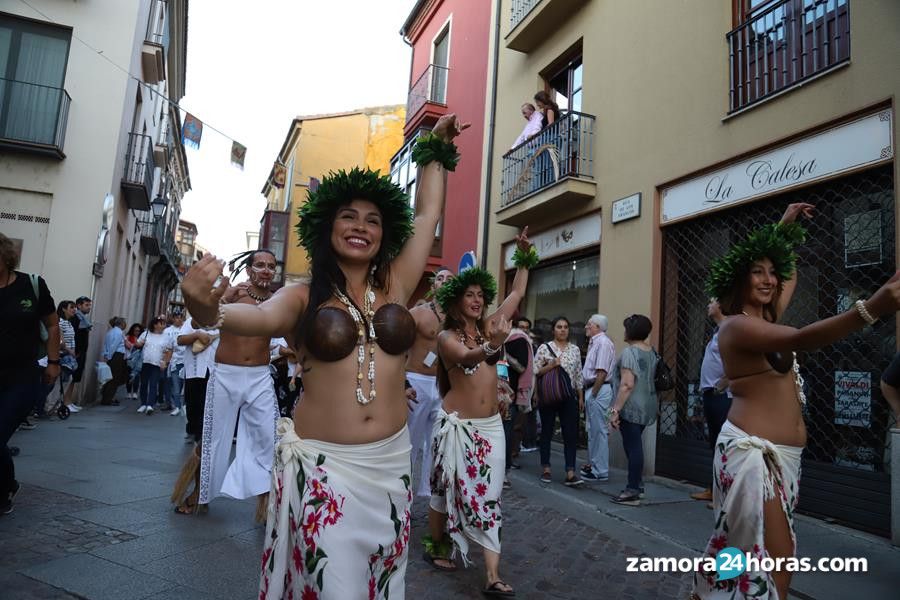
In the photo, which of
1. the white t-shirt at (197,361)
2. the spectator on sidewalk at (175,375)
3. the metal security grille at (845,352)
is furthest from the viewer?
the spectator on sidewalk at (175,375)

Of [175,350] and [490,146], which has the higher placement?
[490,146]

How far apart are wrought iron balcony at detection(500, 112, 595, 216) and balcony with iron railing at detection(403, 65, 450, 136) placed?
16.4 ft

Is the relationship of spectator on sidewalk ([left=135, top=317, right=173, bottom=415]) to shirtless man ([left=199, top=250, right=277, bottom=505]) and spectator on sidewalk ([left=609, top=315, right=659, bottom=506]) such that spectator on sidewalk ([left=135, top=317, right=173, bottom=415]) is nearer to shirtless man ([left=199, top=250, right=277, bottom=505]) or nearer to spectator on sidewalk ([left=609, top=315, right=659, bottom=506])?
shirtless man ([left=199, top=250, right=277, bottom=505])

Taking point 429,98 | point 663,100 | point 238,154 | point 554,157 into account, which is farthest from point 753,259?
point 429,98

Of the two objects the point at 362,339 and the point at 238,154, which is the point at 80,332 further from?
the point at 362,339

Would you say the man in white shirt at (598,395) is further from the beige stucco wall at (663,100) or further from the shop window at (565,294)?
the shop window at (565,294)

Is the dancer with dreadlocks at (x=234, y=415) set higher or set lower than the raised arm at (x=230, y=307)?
lower

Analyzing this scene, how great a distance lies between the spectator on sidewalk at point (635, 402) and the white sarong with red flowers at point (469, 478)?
2602 millimetres

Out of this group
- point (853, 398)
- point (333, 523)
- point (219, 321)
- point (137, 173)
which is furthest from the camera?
point (137, 173)

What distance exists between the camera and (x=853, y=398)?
579cm

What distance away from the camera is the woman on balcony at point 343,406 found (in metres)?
2.20

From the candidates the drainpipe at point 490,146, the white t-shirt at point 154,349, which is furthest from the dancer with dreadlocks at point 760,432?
the white t-shirt at point 154,349

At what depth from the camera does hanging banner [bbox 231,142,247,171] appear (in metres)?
13.7

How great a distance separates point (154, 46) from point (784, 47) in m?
13.1
